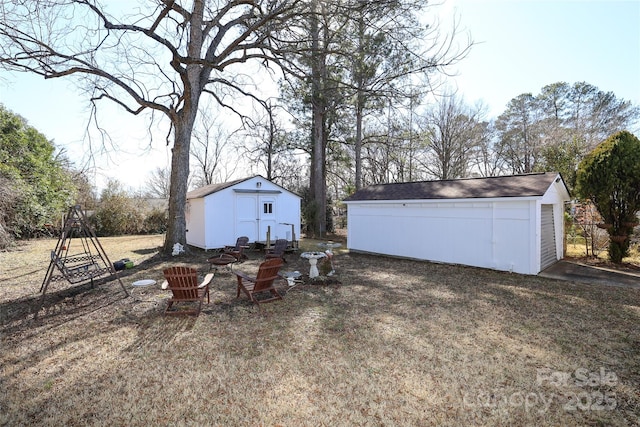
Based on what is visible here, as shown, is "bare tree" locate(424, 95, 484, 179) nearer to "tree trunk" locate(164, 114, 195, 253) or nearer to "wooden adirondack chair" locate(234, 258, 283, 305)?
"tree trunk" locate(164, 114, 195, 253)

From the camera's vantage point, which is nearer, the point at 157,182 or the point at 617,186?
the point at 617,186

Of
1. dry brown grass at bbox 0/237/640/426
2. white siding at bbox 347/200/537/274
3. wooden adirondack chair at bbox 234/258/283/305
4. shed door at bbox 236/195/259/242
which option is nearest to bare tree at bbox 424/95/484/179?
white siding at bbox 347/200/537/274

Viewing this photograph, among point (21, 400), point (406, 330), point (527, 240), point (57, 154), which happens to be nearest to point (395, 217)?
point (527, 240)

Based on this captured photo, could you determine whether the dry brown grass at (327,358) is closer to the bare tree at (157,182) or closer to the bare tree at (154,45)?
the bare tree at (154,45)

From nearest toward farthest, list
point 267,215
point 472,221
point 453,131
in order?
point 472,221, point 267,215, point 453,131

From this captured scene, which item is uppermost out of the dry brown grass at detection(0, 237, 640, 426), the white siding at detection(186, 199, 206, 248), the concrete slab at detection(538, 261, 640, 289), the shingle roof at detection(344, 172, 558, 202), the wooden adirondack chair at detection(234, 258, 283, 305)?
the shingle roof at detection(344, 172, 558, 202)

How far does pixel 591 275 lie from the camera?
25.5 feet

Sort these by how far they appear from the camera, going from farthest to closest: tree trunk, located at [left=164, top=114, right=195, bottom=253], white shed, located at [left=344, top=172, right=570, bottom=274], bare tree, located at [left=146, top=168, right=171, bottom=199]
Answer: bare tree, located at [left=146, top=168, right=171, bottom=199], tree trunk, located at [left=164, top=114, right=195, bottom=253], white shed, located at [left=344, top=172, right=570, bottom=274]

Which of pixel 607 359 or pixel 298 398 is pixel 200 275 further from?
pixel 607 359

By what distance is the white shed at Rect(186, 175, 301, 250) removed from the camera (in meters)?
12.8

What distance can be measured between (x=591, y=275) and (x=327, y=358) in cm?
807

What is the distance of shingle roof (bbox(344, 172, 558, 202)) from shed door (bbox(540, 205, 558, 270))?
99 centimetres

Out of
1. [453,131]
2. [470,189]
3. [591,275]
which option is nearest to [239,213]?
[470,189]

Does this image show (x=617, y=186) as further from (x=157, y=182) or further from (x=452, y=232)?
(x=157, y=182)
